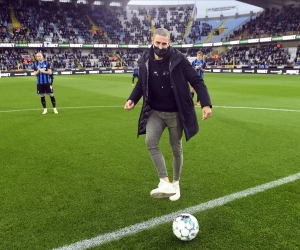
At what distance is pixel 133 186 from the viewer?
4324 millimetres

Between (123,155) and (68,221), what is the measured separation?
8.20 ft

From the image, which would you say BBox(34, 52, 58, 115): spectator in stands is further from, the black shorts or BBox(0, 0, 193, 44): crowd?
BBox(0, 0, 193, 44): crowd

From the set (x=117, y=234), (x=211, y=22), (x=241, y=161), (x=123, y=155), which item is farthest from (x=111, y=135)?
(x=211, y=22)

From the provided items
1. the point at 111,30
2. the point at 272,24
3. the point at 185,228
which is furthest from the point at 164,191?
the point at 111,30

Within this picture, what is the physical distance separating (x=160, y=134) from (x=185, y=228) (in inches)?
51.0

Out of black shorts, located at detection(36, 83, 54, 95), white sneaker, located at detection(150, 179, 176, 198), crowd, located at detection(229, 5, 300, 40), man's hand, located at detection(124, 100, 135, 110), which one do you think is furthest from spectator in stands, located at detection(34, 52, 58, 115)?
crowd, located at detection(229, 5, 300, 40)

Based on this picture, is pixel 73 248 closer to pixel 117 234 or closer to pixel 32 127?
pixel 117 234

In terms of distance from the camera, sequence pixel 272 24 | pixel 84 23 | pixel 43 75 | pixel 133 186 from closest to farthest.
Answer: pixel 133 186
pixel 43 75
pixel 272 24
pixel 84 23

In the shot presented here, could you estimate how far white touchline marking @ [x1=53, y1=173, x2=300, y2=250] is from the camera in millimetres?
2949

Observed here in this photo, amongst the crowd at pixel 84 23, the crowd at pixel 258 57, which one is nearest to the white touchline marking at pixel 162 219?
the crowd at pixel 258 57

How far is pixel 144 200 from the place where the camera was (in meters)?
3.89

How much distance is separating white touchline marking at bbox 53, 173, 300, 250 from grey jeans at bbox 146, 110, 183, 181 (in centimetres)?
57

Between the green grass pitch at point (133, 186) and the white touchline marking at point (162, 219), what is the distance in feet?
0.22

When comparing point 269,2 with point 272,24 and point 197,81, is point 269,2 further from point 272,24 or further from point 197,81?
point 197,81
